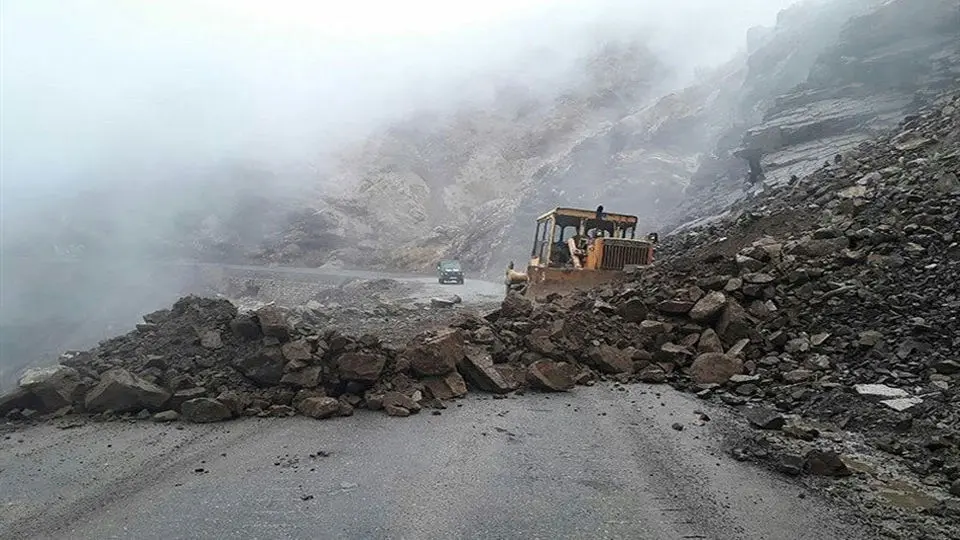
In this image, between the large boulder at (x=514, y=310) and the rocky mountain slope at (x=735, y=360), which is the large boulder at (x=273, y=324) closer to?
the rocky mountain slope at (x=735, y=360)

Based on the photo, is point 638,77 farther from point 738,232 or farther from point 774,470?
point 774,470

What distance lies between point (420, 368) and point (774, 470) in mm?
3399

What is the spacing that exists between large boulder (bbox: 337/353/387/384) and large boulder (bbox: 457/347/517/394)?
106cm

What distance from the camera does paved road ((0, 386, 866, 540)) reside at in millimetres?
3404

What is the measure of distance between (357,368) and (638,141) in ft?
137

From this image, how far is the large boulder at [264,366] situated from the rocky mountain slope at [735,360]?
0.6 inches

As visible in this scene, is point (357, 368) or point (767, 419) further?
point (357, 368)

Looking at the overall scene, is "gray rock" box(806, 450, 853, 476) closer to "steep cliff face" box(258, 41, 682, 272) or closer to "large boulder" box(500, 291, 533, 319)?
"large boulder" box(500, 291, 533, 319)

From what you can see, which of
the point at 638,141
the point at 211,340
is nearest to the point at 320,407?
the point at 211,340

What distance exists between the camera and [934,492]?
3723 millimetres

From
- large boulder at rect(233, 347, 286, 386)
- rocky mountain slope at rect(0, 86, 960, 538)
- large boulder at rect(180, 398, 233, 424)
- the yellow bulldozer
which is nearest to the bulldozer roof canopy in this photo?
the yellow bulldozer

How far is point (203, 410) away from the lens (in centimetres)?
521

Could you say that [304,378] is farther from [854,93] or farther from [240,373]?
[854,93]

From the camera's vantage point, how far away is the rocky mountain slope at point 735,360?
4.41 m
